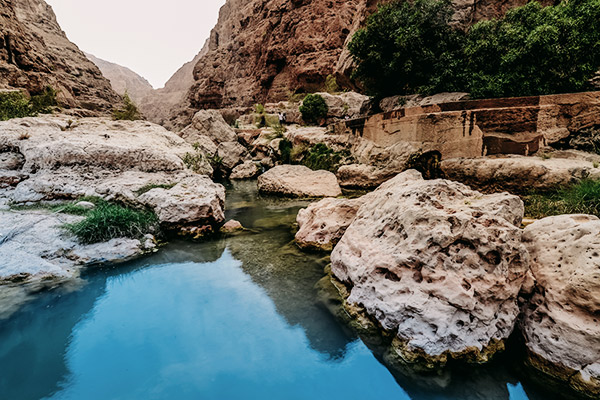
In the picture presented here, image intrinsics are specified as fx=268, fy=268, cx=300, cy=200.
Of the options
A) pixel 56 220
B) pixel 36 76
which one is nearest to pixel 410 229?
pixel 56 220

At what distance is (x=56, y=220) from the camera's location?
5.09 m

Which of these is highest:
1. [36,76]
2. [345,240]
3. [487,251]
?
[36,76]

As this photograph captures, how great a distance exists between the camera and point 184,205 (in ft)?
19.7

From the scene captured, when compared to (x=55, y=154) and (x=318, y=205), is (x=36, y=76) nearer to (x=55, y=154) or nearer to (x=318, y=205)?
(x=55, y=154)

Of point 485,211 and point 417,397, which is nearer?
point 417,397

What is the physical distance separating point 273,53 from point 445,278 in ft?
120

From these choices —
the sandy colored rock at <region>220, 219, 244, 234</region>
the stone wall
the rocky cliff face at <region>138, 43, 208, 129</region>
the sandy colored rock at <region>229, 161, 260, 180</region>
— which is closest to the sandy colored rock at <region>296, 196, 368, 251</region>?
the sandy colored rock at <region>220, 219, 244, 234</region>

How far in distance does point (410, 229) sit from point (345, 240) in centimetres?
118

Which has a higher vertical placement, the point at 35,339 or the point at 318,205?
the point at 318,205

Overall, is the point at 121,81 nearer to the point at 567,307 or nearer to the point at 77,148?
the point at 77,148

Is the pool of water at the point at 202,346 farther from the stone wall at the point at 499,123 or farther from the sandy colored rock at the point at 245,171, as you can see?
the sandy colored rock at the point at 245,171

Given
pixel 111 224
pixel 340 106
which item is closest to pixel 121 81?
pixel 340 106

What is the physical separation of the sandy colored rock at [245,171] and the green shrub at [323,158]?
3.86 m

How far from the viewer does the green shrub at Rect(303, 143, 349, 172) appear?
1214 centimetres
